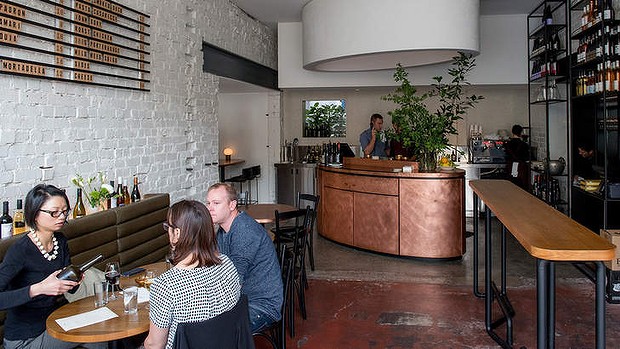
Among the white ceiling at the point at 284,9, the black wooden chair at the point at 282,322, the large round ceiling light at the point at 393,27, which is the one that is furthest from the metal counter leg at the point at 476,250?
the white ceiling at the point at 284,9

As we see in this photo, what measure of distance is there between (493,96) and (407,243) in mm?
5267

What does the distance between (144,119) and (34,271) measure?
2971mm

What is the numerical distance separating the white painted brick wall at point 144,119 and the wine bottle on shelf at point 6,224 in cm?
32

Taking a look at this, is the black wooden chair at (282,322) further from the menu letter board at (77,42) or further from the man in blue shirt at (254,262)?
the menu letter board at (77,42)

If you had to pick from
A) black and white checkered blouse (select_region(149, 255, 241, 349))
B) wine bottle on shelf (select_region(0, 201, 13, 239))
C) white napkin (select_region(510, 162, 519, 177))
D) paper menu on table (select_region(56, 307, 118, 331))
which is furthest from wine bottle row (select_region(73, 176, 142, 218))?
white napkin (select_region(510, 162, 519, 177))

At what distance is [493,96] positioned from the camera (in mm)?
10867

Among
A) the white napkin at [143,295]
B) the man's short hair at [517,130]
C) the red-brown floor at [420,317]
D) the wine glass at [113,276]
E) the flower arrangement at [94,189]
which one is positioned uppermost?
the man's short hair at [517,130]

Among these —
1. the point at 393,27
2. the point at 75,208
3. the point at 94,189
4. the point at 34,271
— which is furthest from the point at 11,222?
the point at 393,27

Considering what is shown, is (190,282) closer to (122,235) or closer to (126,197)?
(122,235)

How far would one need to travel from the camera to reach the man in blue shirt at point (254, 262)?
3.26 meters

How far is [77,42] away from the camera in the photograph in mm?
4387

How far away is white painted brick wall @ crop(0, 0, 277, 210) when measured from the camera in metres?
3.88

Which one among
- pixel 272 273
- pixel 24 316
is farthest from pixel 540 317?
pixel 24 316

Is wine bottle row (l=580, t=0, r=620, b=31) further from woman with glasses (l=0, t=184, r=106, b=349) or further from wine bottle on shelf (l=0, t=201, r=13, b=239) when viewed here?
wine bottle on shelf (l=0, t=201, r=13, b=239)
